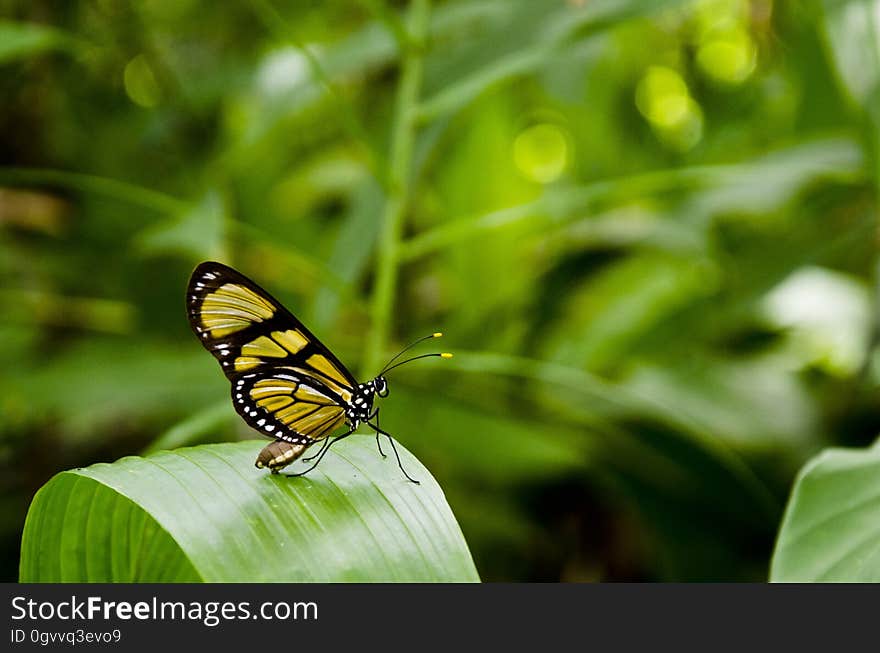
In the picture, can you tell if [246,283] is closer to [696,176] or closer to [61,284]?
[696,176]

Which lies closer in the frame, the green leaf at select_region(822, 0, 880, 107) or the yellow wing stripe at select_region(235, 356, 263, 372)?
the yellow wing stripe at select_region(235, 356, 263, 372)

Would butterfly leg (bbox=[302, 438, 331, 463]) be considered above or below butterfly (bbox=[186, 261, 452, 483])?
below

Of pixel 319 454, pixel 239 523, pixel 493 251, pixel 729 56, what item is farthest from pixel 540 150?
pixel 239 523

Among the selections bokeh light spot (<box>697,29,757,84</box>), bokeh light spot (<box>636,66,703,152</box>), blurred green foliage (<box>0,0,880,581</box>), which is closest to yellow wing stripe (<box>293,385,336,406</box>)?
blurred green foliage (<box>0,0,880,581</box>)

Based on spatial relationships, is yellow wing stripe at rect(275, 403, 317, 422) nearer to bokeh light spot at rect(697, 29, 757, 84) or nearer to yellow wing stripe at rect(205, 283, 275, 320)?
yellow wing stripe at rect(205, 283, 275, 320)

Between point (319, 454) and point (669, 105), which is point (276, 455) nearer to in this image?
point (319, 454)

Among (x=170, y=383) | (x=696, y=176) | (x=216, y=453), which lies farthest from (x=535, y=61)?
(x=170, y=383)
